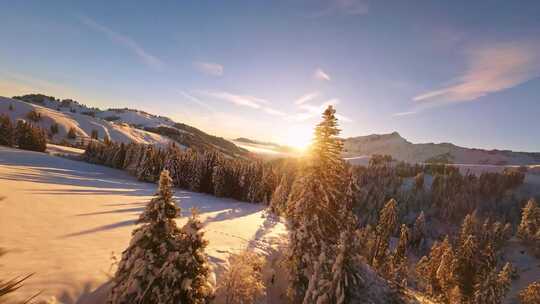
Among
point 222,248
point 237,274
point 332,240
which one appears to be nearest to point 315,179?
point 332,240

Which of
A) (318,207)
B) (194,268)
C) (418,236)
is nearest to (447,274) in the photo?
(318,207)

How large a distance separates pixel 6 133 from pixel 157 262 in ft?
264

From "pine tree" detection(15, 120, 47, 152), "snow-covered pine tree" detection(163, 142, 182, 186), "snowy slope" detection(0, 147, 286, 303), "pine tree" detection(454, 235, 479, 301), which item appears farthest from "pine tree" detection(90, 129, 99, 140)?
"pine tree" detection(454, 235, 479, 301)

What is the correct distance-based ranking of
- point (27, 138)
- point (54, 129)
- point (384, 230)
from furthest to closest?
point (54, 129), point (27, 138), point (384, 230)

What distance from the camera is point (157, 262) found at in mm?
11195

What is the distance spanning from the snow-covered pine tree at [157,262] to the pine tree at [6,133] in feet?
257

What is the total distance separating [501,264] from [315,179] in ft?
353

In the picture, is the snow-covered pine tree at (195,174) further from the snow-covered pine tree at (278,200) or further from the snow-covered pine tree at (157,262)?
the snow-covered pine tree at (157,262)

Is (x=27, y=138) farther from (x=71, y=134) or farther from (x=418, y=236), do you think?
(x=418, y=236)

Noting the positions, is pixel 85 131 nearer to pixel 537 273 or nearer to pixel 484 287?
pixel 484 287

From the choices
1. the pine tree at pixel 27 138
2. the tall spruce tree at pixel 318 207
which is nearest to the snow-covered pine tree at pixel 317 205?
the tall spruce tree at pixel 318 207

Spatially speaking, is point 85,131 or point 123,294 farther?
point 85,131

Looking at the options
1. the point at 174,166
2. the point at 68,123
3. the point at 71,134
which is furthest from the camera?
the point at 68,123

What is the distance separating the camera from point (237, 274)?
15797mm
